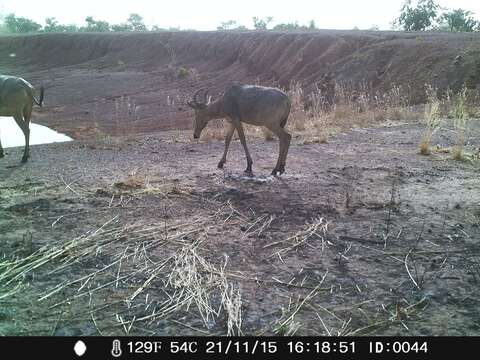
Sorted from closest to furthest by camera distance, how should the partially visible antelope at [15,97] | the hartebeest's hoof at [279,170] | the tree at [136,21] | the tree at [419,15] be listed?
the hartebeest's hoof at [279,170]
the partially visible antelope at [15,97]
the tree at [419,15]
the tree at [136,21]

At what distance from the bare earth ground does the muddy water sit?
7247mm

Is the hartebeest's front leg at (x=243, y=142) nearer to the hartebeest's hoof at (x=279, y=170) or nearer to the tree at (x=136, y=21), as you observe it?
the hartebeest's hoof at (x=279, y=170)

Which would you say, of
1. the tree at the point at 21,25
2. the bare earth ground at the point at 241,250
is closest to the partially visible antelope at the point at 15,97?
the bare earth ground at the point at 241,250

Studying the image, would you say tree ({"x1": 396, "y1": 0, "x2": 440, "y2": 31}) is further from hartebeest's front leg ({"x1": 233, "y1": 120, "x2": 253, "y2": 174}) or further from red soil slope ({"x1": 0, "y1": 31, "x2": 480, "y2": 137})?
hartebeest's front leg ({"x1": 233, "y1": 120, "x2": 253, "y2": 174})

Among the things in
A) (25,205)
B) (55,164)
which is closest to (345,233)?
(25,205)

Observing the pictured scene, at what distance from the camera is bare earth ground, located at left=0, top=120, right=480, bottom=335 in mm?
3578

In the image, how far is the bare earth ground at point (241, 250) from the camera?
3.58 m

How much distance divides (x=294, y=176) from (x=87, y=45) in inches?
2121

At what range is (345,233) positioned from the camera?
5105mm

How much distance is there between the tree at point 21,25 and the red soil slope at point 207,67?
37.5 metres

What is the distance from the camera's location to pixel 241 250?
4746mm

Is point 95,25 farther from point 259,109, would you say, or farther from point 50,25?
point 259,109

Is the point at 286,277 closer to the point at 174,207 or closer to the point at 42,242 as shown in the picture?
the point at 174,207

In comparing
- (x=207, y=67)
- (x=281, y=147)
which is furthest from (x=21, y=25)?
(x=281, y=147)
